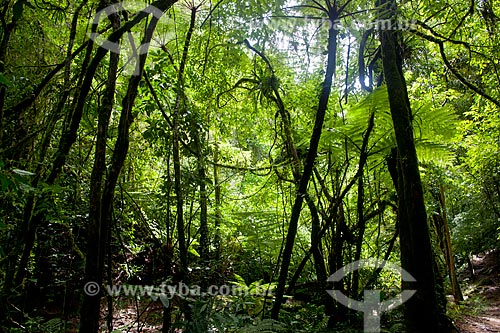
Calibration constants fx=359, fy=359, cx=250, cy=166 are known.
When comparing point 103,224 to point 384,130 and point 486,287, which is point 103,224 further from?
point 486,287

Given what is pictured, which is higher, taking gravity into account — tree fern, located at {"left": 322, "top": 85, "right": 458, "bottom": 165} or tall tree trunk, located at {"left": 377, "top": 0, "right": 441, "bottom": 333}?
tree fern, located at {"left": 322, "top": 85, "right": 458, "bottom": 165}

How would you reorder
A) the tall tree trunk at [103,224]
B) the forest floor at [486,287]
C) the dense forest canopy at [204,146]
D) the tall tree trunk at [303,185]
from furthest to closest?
the forest floor at [486,287] → the tall tree trunk at [303,185] → the dense forest canopy at [204,146] → the tall tree trunk at [103,224]

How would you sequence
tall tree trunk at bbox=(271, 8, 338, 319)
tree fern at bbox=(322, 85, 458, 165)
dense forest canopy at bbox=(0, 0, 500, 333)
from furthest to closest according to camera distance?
tree fern at bbox=(322, 85, 458, 165) → tall tree trunk at bbox=(271, 8, 338, 319) → dense forest canopy at bbox=(0, 0, 500, 333)

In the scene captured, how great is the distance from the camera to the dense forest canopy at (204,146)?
1.96 metres

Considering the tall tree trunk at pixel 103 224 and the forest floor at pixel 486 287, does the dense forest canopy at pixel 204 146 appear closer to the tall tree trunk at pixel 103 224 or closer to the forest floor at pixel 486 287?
the tall tree trunk at pixel 103 224

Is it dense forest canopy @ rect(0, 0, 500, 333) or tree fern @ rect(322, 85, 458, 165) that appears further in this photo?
tree fern @ rect(322, 85, 458, 165)

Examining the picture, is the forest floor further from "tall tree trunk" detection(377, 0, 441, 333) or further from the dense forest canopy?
"tall tree trunk" detection(377, 0, 441, 333)

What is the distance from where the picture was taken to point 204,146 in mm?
2740

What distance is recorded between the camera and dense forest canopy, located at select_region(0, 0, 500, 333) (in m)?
1.96

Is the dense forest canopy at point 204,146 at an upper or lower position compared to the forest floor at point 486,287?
upper

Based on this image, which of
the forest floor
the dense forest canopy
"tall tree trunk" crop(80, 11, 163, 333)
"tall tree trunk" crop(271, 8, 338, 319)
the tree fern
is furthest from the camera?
the forest floor

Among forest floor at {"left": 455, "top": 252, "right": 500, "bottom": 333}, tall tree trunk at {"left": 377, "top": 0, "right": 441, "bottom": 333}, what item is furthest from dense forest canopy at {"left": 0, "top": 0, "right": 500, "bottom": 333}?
forest floor at {"left": 455, "top": 252, "right": 500, "bottom": 333}

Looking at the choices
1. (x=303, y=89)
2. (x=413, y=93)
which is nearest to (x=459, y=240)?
(x=413, y=93)

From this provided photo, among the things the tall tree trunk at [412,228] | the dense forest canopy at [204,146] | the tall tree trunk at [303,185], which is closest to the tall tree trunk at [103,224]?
the dense forest canopy at [204,146]
